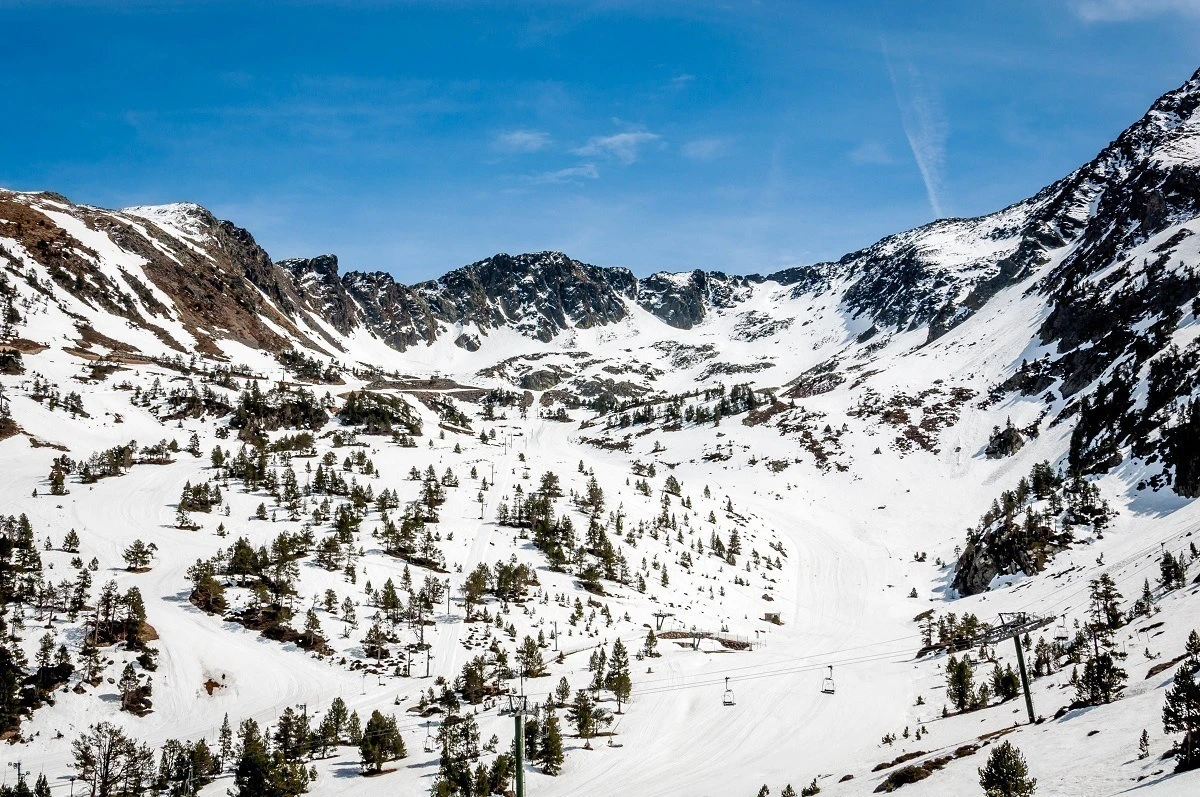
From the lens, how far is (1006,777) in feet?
71.1

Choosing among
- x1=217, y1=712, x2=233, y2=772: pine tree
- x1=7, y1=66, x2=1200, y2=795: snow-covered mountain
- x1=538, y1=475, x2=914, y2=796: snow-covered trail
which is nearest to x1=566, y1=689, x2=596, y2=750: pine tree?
x1=7, y1=66, x2=1200, y2=795: snow-covered mountain

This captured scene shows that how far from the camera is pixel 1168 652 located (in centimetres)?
3678

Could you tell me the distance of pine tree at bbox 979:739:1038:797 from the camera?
69.8 feet

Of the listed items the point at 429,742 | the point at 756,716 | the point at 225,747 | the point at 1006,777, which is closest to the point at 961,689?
the point at 756,716

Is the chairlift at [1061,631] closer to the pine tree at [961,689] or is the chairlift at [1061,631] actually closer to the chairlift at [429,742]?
the pine tree at [961,689]

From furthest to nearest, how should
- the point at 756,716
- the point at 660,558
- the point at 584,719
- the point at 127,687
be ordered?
the point at 660,558 → the point at 756,716 → the point at 127,687 → the point at 584,719

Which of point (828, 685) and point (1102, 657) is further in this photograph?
point (828, 685)

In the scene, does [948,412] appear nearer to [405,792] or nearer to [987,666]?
[987,666]

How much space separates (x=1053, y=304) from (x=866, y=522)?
109128 millimetres

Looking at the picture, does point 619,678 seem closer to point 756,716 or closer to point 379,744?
point 756,716

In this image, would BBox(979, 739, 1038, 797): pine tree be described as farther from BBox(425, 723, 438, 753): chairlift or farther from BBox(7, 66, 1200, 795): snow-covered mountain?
BBox(425, 723, 438, 753): chairlift

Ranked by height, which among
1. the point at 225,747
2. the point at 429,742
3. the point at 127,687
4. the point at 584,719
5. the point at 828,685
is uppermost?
the point at 127,687

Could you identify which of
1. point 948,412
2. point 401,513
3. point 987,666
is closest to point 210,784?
point 401,513

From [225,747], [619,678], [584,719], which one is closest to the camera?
[225,747]
